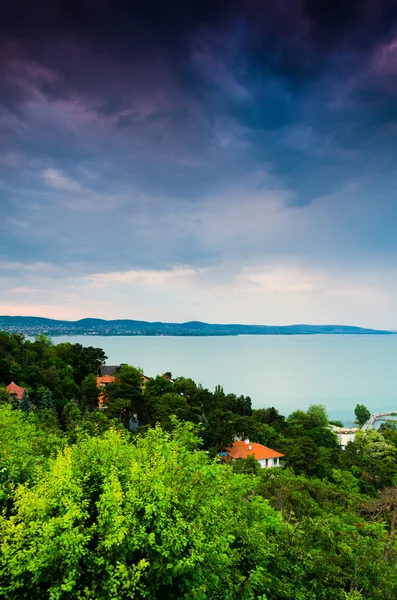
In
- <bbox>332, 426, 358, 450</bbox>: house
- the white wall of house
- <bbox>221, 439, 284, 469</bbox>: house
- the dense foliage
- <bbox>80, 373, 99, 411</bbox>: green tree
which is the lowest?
<bbox>332, 426, 358, 450</bbox>: house

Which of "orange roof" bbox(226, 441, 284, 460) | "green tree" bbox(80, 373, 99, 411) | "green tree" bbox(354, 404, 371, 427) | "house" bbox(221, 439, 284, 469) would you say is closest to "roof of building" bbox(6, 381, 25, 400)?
"green tree" bbox(80, 373, 99, 411)

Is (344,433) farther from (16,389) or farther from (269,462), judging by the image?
(16,389)

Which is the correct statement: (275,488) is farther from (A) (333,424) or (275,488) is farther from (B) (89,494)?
(A) (333,424)

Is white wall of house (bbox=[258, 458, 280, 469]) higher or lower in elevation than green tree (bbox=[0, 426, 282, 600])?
lower

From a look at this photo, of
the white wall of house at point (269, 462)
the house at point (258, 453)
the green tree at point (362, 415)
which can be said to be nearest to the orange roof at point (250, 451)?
the house at point (258, 453)

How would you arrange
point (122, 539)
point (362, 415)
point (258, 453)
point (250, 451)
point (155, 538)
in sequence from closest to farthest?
point (122, 539) → point (155, 538) → point (258, 453) → point (250, 451) → point (362, 415)

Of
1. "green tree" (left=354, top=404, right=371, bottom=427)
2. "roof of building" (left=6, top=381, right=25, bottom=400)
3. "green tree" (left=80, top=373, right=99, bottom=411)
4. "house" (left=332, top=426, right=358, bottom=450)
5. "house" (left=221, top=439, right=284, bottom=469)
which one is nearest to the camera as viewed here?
"house" (left=221, top=439, right=284, bottom=469)

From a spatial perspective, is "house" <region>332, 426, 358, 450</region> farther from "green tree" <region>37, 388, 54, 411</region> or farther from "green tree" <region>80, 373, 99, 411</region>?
"green tree" <region>37, 388, 54, 411</region>

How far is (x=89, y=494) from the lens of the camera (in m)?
5.22

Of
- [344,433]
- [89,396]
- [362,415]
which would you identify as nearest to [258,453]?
[89,396]

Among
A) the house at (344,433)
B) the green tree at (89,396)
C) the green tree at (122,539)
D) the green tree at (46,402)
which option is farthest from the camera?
the house at (344,433)

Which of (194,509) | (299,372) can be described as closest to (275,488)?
(194,509)

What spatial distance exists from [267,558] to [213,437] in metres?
20.4

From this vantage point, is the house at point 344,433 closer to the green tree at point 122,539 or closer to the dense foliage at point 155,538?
the dense foliage at point 155,538
